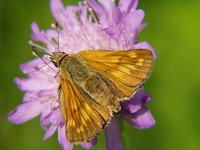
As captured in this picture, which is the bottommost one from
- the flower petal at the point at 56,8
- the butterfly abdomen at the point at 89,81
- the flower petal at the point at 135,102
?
the flower petal at the point at 135,102

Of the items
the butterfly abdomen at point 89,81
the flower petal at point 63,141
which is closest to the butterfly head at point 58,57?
the butterfly abdomen at point 89,81

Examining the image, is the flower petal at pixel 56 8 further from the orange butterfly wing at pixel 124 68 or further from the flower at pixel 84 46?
the orange butterfly wing at pixel 124 68

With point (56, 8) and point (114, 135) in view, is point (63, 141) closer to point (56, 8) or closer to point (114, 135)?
point (114, 135)

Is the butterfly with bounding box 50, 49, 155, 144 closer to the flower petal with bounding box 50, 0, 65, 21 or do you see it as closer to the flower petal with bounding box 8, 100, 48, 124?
the flower petal with bounding box 8, 100, 48, 124

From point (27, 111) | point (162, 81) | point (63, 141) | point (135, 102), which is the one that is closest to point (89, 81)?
point (135, 102)

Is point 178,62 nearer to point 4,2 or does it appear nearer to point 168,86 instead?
point 168,86

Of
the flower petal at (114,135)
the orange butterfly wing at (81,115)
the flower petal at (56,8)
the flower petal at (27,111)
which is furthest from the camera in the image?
the flower petal at (56,8)

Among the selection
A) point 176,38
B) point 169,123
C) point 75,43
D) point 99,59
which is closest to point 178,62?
point 176,38
